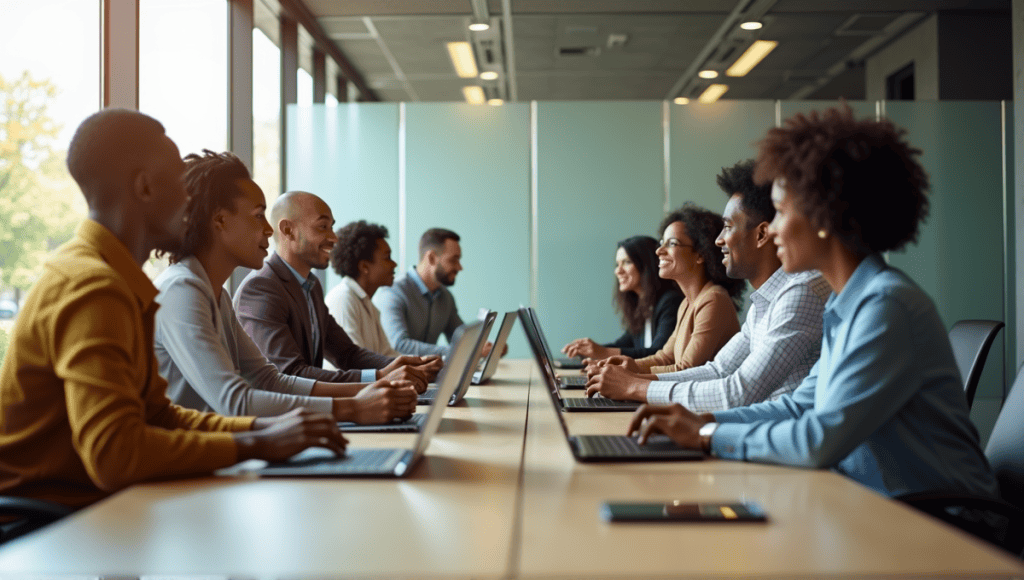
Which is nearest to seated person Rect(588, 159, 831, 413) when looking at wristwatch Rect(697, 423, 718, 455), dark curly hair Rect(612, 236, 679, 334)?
wristwatch Rect(697, 423, 718, 455)

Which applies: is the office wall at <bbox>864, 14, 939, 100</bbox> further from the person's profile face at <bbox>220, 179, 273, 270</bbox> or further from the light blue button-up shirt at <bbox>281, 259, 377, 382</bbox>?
the person's profile face at <bbox>220, 179, 273, 270</bbox>

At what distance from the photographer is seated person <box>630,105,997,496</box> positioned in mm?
1579

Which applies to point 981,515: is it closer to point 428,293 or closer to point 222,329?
point 222,329

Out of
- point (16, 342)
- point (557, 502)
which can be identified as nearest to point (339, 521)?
point (557, 502)

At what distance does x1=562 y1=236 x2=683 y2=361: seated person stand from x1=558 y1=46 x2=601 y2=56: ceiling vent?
2841 mm

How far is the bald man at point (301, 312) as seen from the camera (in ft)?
9.96

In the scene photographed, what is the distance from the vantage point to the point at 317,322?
356 cm

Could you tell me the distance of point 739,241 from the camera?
2830 millimetres

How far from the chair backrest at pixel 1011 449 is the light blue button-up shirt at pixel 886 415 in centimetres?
30

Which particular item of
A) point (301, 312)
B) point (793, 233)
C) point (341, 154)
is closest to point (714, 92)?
point (341, 154)

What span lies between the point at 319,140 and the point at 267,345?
3614 millimetres

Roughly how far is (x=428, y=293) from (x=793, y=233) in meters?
3.97

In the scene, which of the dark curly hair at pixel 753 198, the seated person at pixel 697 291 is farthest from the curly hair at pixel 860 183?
the seated person at pixel 697 291

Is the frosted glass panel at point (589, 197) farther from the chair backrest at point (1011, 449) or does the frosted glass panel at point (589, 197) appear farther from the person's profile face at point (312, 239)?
the chair backrest at point (1011, 449)
